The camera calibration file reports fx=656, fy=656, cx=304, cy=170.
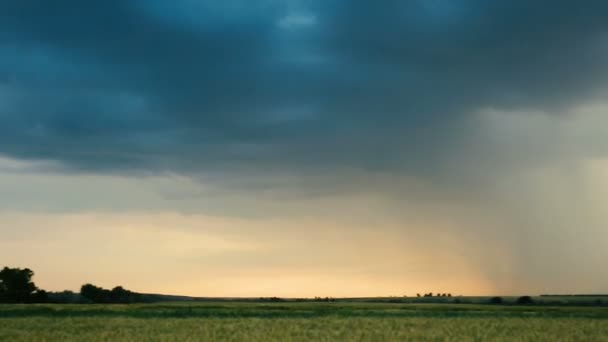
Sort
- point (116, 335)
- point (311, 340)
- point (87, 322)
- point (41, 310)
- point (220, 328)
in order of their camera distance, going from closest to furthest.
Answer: point (311, 340), point (116, 335), point (220, 328), point (87, 322), point (41, 310)

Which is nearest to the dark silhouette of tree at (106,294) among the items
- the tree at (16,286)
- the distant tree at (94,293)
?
the distant tree at (94,293)

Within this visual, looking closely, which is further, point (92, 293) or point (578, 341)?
point (92, 293)

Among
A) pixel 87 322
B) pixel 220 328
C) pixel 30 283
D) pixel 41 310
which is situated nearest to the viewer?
pixel 220 328

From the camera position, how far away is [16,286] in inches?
4245

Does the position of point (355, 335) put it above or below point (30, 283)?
below

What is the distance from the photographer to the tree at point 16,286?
10738cm

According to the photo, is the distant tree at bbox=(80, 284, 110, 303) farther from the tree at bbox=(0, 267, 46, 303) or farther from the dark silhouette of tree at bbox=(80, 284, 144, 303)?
the tree at bbox=(0, 267, 46, 303)

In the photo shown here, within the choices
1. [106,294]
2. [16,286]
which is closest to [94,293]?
[106,294]

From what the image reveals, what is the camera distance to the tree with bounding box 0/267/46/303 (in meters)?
107

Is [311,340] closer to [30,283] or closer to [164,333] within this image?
[164,333]

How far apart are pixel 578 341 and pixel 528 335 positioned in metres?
3.83

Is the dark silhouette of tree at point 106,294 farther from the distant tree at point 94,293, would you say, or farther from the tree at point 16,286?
the tree at point 16,286

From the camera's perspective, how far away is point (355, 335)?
4031 cm

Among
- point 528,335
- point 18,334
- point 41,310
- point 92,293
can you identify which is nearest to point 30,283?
point 92,293
